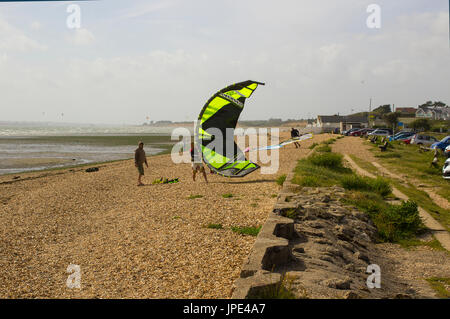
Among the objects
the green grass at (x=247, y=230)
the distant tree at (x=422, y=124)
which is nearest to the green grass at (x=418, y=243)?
the green grass at (x=247, y=230)

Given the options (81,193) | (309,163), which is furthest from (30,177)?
(309,163)

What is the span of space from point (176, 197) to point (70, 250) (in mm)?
4396

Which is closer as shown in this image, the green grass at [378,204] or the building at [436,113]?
the green grass at [378,204]

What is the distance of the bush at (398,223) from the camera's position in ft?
28.1

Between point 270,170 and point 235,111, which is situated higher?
point 235,111

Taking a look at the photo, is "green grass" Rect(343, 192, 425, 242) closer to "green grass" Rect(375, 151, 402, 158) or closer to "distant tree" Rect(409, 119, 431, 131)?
"green grass" Rect(375, 151, 402, 158)

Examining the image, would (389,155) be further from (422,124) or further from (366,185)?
(422,124)

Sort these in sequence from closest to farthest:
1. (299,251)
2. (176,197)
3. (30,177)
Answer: (299,251), (176,197), (30,177)

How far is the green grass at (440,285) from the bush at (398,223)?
2330 mm

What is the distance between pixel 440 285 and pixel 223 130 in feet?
34.5

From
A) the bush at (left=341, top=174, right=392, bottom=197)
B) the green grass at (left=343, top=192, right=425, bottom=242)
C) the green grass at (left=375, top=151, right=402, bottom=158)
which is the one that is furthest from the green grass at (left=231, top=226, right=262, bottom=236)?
the green grass at (left=375, top=151, right=402, bottom=158)

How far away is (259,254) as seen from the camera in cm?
478

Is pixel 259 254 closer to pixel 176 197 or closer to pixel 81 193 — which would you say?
pixel 176 197

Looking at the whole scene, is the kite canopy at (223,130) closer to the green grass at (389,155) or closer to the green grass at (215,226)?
the green grass at (215,226)
